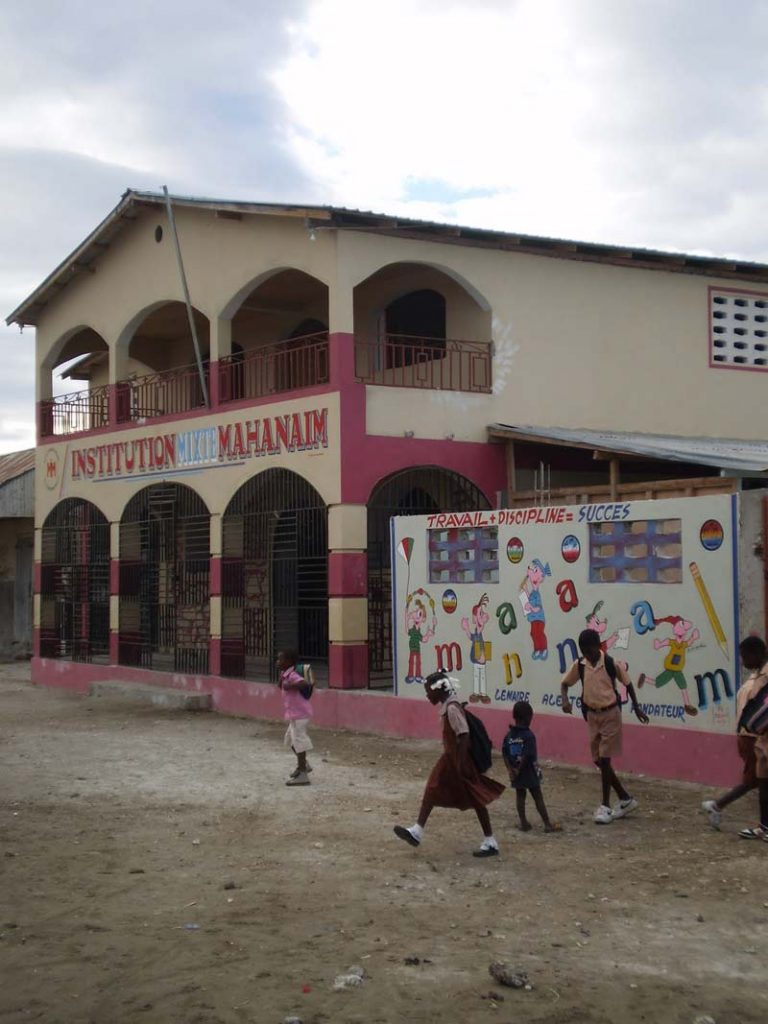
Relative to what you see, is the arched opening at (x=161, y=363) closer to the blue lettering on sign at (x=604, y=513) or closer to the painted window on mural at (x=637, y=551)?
the blue lettering on sign at (x=604, y=513)

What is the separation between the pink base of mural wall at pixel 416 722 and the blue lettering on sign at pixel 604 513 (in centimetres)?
184

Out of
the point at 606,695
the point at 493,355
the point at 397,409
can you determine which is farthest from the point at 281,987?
the point at 493,355

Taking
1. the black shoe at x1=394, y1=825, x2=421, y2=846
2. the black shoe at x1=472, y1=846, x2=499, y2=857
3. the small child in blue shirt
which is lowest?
the black shoe at x1=472, y1=846, x2=499, y2=857

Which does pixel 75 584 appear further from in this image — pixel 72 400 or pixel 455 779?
pixel 455 779

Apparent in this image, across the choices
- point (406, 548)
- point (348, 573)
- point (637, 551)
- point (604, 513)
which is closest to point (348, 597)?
point (348, 573)

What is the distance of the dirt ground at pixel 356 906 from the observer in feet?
17.7

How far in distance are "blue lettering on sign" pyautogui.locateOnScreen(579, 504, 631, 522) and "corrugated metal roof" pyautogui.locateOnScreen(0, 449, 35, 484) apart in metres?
17.7

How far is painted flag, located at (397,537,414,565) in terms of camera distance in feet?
45.7

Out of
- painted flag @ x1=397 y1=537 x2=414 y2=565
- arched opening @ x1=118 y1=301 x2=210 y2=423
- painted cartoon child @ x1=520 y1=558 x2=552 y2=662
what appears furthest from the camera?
arched opening @ x1=118 y1=301 x2=210 y2=423

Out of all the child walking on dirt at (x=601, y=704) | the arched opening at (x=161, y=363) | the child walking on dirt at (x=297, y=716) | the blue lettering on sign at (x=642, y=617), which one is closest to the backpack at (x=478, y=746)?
the child walking on dirt at (x=601, y=704)

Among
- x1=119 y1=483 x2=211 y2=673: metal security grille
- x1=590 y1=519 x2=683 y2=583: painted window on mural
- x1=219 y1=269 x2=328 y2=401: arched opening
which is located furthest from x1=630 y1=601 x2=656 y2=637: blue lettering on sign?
x1=119 y1=483 x2=211 y2=673: metal security grille

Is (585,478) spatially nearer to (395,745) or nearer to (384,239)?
(384,239)

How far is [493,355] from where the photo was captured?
1652cm

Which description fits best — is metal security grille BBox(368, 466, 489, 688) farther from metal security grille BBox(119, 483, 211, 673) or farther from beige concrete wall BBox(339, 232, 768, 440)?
metal security grille BBox(119, 483, 211, 673)
